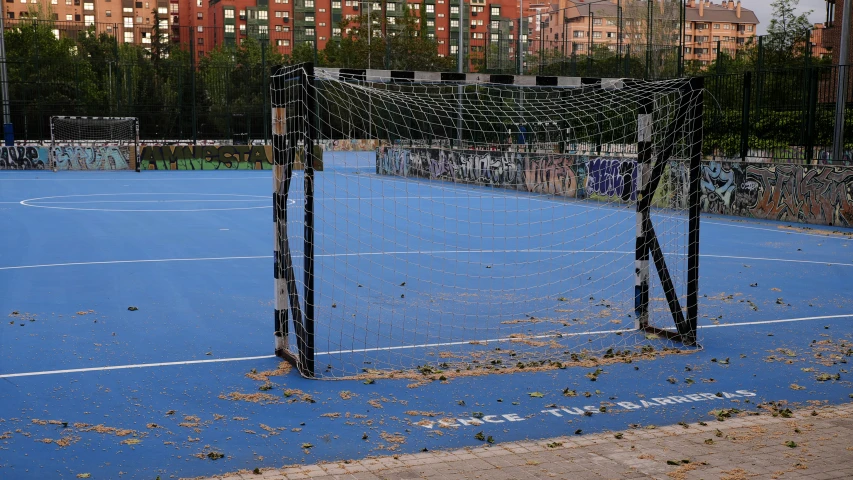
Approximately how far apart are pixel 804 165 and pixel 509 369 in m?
13.1

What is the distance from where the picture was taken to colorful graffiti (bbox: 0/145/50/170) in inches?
1346

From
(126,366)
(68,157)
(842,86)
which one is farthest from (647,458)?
(68,157)

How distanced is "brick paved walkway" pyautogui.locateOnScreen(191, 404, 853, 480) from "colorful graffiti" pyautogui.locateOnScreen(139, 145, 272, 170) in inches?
1257

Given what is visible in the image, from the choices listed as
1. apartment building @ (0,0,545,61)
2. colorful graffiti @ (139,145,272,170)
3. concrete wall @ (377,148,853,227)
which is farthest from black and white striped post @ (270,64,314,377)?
apartment building @ (0,0,545,61)

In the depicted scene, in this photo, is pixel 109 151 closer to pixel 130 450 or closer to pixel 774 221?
pixel 774 221

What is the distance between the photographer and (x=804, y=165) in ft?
59.8

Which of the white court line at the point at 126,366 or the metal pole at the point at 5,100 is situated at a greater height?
the metal pole at the point at 5,100

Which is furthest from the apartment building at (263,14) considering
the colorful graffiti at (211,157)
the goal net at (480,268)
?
the goal net at (480,268)

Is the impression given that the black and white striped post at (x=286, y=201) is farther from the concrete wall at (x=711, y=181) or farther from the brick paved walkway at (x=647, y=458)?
the concrete wall at (x=711, y=181)

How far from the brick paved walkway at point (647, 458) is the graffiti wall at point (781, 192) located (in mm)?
12946

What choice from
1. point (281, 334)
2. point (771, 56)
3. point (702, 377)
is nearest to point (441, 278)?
point (281, 334)

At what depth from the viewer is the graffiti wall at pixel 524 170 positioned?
22.9m

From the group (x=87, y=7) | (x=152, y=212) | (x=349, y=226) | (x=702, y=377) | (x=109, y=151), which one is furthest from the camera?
(x=87, y=7)

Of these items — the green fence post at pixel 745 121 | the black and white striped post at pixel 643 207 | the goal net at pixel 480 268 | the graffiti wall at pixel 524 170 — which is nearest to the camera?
the goal net at pixel 480 268
